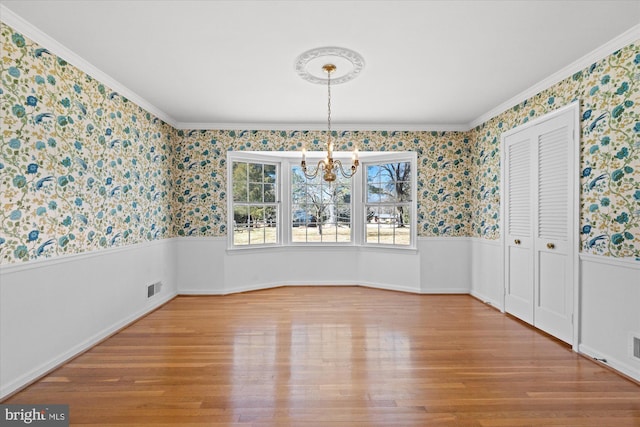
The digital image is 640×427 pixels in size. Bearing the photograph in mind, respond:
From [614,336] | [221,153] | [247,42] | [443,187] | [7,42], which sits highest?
[247,42]

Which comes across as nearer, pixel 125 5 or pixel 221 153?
pixel 125 5

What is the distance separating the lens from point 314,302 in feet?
15.0

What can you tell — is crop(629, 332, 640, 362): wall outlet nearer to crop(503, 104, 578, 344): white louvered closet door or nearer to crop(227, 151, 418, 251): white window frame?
crop(503, 104, 578, 344): white louvered closet door

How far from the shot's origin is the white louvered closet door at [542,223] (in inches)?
124

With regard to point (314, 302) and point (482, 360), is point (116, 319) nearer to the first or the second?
Answer: point (314, 302)

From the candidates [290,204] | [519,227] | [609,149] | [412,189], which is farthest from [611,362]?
[290,204]

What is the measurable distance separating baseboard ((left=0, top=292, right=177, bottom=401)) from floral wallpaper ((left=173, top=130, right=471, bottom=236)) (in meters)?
1.54

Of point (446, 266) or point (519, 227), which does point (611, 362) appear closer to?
point (519, 227)

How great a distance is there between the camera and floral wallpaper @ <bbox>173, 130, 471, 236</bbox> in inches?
198

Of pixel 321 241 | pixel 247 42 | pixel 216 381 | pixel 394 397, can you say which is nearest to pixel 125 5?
pixel 247 42

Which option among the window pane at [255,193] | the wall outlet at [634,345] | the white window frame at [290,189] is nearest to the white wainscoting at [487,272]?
the white window frame at [290,189]

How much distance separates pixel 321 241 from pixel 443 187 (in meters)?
2.16

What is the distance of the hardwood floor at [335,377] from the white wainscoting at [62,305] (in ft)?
0.49

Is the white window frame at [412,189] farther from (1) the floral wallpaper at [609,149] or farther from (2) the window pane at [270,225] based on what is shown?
(1) the floral wallpaper at [609,149]
